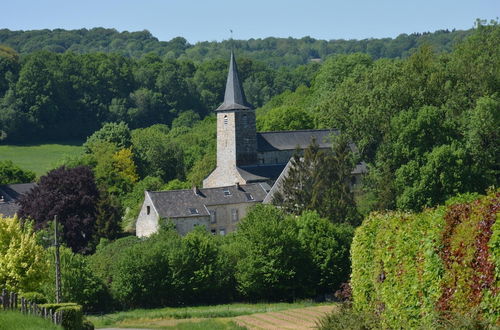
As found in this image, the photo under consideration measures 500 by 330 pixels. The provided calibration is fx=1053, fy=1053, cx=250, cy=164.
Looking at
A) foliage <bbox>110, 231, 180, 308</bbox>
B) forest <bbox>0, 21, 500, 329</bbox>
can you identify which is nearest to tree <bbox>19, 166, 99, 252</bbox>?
forest <bbox>0, 21, 500, 329</bbox>

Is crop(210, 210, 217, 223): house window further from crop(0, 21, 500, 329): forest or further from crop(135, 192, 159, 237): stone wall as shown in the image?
crop(0, 21, 500, 329): forest

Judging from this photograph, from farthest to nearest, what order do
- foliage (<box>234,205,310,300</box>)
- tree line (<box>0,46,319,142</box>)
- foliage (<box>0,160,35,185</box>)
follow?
1. tree line (<box>0,46,319,142</box>)
2. foliage (<box>0,160,35,185</box>)
3. foliage (<box>234,205,310,300</box>)

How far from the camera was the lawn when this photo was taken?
47812 mm

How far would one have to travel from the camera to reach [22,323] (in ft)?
83.5

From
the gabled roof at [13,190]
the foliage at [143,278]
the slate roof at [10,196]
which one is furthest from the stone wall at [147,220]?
the foliage at [143,278]

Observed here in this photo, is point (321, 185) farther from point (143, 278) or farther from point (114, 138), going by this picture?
point (114, 138)

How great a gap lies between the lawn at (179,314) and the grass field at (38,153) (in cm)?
6412

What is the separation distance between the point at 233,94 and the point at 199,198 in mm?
14921

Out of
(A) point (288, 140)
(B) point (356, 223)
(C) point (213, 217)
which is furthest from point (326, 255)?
(A) point (288, 140)

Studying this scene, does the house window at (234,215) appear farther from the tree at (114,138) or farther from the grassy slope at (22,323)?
the grassy slope at (22,323)

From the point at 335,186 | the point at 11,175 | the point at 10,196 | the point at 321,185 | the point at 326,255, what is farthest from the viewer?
the point at 11,175

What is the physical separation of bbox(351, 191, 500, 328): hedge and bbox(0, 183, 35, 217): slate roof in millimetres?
54731

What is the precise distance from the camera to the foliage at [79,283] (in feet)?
168

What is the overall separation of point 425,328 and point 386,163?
144 ft
